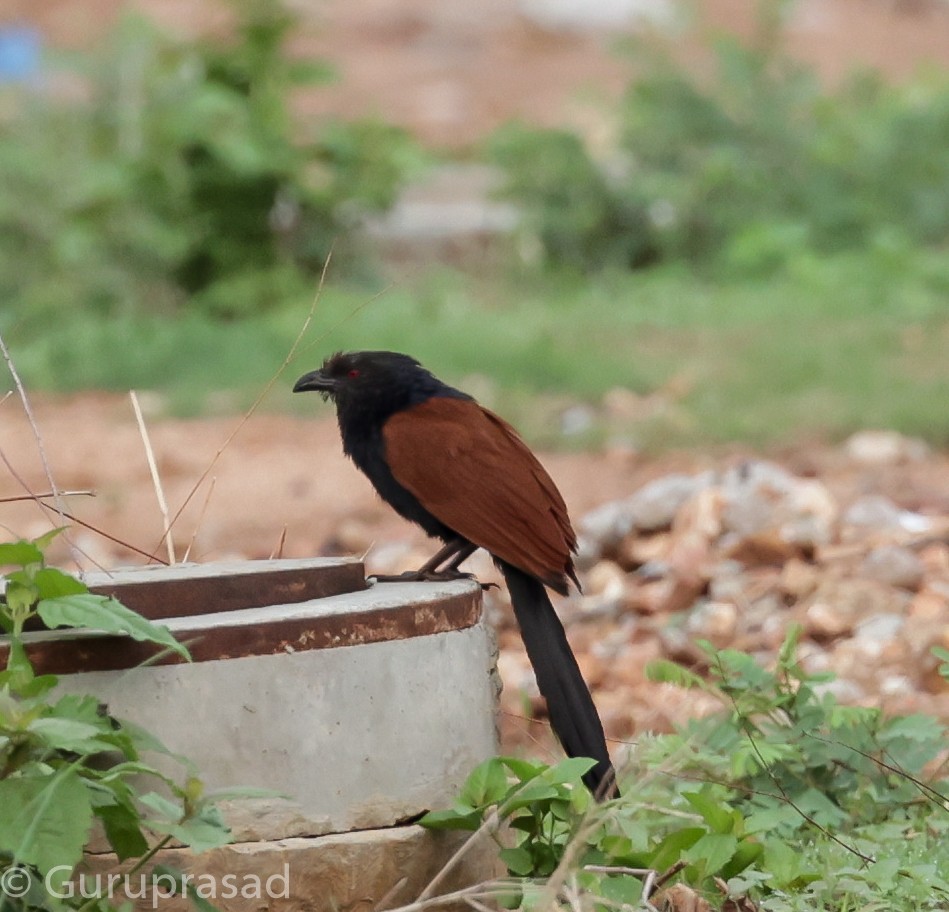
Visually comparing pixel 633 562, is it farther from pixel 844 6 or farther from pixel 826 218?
pixel 844 6

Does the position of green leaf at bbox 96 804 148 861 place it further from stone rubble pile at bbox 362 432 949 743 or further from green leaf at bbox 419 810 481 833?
stone rubble pile at bbox 362 432 949 743

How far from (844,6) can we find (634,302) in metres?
16.1

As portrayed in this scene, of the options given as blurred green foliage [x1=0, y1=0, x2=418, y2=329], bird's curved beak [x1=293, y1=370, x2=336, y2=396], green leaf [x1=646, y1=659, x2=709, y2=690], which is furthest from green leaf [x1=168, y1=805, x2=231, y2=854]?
blurred green foliage [x1=0, y1=0, x2=418, y2=329]

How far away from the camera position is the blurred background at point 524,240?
24.8 ft

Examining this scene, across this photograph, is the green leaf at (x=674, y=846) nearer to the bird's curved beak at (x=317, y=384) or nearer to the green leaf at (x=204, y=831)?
the green leaf at (x=204, y=831)

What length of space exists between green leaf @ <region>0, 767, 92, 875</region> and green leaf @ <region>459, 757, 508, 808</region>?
588 mm

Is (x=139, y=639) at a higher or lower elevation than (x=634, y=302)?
higher

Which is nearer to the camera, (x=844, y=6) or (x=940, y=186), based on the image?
(x=940, y=186)

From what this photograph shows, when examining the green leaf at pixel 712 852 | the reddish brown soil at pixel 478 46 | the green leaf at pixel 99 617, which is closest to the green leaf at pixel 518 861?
the green leaf at pixel 712 852

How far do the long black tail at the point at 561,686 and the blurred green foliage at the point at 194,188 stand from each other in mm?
6863

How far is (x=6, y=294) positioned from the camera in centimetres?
966

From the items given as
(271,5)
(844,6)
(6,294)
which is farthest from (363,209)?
(844,6)

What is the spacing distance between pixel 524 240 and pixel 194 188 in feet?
8.83

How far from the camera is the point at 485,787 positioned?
239cm
